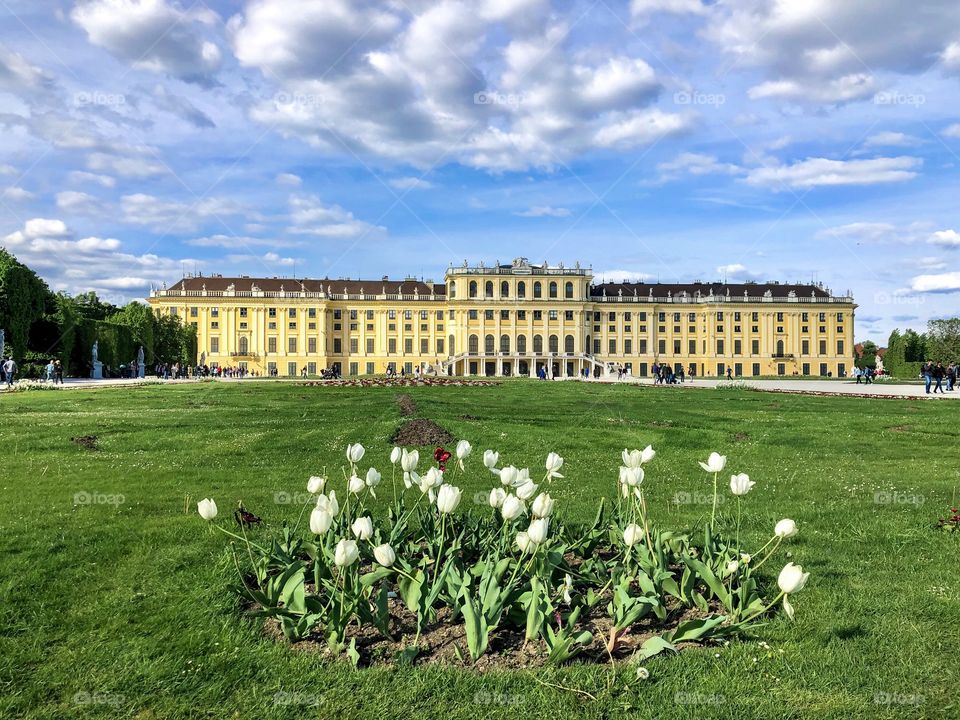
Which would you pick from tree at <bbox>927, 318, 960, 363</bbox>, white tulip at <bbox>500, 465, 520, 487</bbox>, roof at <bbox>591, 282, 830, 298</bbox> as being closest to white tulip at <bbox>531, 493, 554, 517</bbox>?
white tulip at <bbox>500, 465, 520, 487</bbox>

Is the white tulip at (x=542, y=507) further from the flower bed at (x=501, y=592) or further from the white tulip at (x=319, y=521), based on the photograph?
the white tulip at (x=319, y=521)

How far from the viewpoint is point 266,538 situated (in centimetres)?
582

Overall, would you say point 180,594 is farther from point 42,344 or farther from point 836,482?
point 42,344

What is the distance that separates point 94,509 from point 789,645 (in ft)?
22.4

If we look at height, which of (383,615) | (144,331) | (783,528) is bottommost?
(383,615)

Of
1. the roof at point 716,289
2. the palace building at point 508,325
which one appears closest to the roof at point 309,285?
the palace building at point 508,325

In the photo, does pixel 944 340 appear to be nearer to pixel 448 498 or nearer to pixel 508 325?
pixel 508 325

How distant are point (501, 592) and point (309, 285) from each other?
8910cm

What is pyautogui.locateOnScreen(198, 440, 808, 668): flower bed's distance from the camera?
3844 millimetres

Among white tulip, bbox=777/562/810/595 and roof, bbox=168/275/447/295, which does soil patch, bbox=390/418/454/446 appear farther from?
roof, bbox=168/275/447/295

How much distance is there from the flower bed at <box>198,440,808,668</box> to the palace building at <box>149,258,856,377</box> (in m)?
76.1

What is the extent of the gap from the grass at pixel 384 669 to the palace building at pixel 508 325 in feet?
230

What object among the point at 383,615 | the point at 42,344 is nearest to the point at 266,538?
the point at 383,615

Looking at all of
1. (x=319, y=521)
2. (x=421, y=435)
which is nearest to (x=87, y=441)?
(x=421, y=435)
